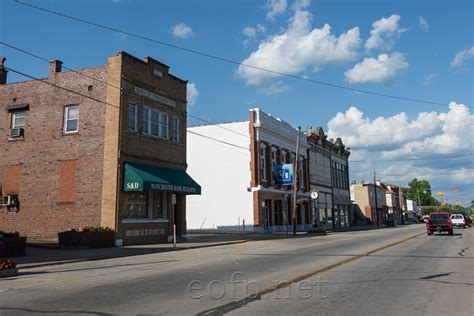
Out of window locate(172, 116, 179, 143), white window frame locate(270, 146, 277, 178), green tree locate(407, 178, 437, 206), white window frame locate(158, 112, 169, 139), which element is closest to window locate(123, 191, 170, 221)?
white window frame locate(158, 112, 169, 139)

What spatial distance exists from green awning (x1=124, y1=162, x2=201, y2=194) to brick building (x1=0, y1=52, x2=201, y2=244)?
55mm

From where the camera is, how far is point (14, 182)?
86.1 ft

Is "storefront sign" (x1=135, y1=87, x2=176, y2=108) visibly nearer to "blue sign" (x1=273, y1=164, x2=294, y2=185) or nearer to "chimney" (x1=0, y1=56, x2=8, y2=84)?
"chimney" (x1=0, y1=56, x2=8, y2=84)

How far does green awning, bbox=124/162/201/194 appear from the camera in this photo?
77.8ft

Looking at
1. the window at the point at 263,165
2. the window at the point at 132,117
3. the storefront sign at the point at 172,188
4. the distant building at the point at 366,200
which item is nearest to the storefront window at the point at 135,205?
the storefront sign at the point at 172,188

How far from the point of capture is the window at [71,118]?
25516mm

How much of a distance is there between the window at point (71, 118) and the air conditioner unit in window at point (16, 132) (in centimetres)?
297

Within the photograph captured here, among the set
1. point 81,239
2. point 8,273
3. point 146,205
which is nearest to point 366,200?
point 146,205

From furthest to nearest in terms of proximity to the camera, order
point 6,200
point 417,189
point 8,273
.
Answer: point 417,189 → point 6,200 → point 8,273

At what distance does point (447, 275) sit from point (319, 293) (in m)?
4.45

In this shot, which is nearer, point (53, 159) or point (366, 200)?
point (53, 159)

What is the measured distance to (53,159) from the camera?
2542 cm

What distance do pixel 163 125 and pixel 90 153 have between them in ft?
17.1

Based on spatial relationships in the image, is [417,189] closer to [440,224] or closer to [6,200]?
[440,224]
